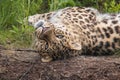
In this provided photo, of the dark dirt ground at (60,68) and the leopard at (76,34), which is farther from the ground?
the leopard at (76,34)

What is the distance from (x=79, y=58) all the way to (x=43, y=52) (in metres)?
0.45

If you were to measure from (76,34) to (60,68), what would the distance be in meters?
0.59

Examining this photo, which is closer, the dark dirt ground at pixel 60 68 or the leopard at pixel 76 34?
the dark dirt ground at pixel 60 68

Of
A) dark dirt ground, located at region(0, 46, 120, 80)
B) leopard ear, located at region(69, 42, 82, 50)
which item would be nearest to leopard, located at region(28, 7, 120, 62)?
leopard ear, located at region(69, 42, 82, 50)

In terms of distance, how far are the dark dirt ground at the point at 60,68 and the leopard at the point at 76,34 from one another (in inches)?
5.5

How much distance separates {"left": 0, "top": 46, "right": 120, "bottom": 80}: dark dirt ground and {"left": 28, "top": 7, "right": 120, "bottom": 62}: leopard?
0.14 metres

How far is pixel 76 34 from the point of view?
5973 mm

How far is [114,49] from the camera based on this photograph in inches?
238

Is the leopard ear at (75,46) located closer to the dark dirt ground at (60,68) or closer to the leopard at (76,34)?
the leopard at (76,34)

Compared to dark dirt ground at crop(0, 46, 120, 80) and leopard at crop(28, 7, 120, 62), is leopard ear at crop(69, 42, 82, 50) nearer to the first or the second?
leopard at crop(28, 7, 120, 62)

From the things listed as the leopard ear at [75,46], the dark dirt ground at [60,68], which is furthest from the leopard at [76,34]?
the dark dirt ground at [60,68]

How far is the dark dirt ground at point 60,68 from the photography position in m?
5.43

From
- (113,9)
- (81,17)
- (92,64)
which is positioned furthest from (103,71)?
(113,9)

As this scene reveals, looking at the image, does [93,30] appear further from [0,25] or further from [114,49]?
[0,25]
